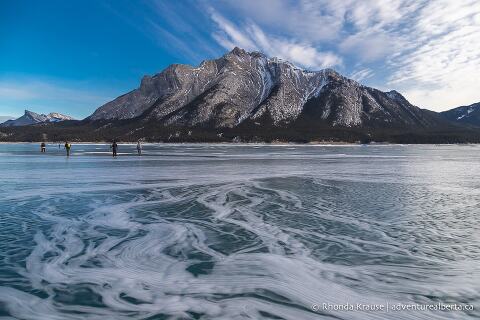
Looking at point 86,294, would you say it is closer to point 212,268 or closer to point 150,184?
point 212,268

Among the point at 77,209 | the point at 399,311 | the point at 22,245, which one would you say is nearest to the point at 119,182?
the point at 77,209

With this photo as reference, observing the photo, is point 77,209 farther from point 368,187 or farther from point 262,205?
point 368,187

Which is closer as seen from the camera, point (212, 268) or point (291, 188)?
point (212, 268)

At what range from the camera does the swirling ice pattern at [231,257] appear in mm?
6016

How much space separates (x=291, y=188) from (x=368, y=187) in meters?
4.17

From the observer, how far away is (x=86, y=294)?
20.7 ft

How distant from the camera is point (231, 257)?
8.17 meters

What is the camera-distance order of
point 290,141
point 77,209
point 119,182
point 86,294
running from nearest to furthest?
1. point 86,294
2. point 77,209
3. point 119,182
4. point 290,141

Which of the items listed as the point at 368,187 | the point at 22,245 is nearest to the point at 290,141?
the point at 368,187

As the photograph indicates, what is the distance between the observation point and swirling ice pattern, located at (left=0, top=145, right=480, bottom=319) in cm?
602

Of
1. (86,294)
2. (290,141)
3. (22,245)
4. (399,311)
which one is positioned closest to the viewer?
(399,311)

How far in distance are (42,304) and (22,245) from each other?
11.9 ft

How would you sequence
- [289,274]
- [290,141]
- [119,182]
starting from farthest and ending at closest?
[290,141]
[119,182]
[289,274]

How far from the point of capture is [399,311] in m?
5.70
